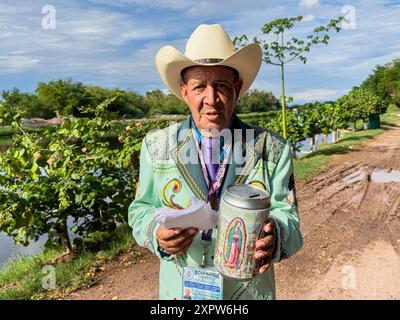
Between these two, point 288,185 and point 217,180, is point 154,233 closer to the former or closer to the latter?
point 217,180

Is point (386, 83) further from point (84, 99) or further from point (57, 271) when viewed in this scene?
point (57, 271)

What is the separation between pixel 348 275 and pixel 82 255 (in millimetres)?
3474

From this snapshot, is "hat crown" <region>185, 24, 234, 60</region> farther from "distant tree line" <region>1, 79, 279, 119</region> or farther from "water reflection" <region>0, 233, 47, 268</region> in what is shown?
"distant tree line" <region>1, 79, 279, 119</region>

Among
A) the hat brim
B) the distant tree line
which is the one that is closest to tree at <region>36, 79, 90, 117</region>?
the distant tree line

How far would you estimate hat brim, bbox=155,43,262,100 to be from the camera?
1756mm

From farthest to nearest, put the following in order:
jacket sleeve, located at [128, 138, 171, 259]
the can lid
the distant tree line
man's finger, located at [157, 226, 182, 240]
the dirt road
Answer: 1. the distant tree line
2. the dirt road
3. jacket sleeve, located at [128, 138, 171, 259]
4. man's finger, located at [157, 226, 182, 240]
5. the can lid

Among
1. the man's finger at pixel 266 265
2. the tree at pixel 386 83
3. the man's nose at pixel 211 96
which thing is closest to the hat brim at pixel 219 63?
the man's nose at pixel 211 96

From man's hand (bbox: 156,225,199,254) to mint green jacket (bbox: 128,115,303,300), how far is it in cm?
15

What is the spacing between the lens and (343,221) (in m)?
6.54

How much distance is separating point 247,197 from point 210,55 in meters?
0.80

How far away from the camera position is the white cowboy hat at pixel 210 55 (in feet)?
5.77

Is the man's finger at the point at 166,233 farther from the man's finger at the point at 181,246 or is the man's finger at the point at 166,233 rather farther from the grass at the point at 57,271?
the grass at the point at 57,271

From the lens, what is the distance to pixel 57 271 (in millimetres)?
4375

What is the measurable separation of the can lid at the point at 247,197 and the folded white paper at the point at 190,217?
0.38 feet
